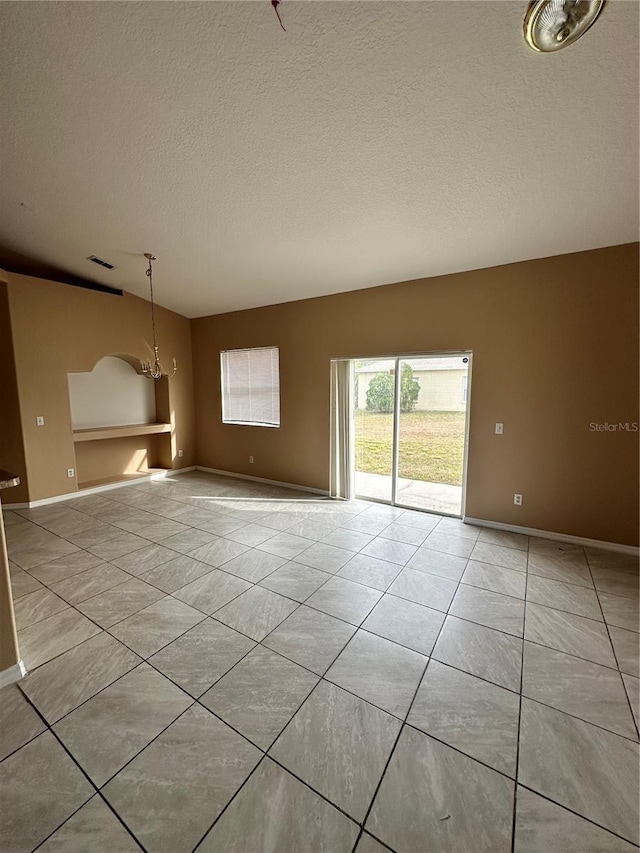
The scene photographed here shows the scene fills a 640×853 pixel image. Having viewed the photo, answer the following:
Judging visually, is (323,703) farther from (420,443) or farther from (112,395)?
(112,395)

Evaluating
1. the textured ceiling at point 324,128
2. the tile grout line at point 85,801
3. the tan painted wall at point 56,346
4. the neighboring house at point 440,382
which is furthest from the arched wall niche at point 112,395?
the tile grout line at point 85,801

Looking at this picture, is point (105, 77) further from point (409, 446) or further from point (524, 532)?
point (524, 532)

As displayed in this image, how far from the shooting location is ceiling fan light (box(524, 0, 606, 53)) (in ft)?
4.05

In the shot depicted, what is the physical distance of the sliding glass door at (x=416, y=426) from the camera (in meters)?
4.15

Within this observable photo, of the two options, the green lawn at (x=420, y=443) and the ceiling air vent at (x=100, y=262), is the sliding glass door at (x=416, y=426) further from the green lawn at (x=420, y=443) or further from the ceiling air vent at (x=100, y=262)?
the ceiling air vent at (x=100, y=262)

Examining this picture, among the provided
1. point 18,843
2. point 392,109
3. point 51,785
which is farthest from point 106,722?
point 392,109

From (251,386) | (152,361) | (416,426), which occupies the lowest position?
(416,426)

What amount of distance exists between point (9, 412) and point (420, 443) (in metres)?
5.48

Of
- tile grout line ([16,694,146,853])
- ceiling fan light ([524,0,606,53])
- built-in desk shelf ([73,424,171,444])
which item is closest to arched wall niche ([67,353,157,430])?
built-in desk shelf ([73,424,171,444])

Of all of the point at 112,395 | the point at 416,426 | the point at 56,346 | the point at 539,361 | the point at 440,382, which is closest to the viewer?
the point at 539,361

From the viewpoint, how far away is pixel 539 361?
349cm

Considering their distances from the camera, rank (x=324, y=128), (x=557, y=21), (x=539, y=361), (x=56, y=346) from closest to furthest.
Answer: (x=557, y=21)
(x=324, y=128)
(x=539, y=361)
(x=56, y=346)

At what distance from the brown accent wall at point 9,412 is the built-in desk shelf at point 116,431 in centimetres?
68

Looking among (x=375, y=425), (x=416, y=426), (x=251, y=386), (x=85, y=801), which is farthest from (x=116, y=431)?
(x=85, y=801)
